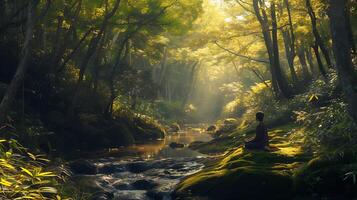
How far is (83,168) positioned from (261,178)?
7.51 m

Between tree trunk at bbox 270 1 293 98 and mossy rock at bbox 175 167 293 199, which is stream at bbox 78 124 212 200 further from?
tree trunk at bbox 270 1 293 98

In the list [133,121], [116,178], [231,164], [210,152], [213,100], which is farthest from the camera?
[213,100]

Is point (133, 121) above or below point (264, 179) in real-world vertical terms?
above

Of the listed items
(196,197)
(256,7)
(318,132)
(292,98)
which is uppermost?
(256,7)

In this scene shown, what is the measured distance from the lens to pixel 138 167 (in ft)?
56.2

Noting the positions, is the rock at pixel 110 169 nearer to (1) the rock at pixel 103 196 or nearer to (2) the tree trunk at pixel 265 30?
(1) the rock at pixel 103 196

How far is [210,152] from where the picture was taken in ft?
66.9

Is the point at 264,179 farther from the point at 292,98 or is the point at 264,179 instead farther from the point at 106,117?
the point at 106,117

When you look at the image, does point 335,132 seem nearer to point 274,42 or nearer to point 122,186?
point 122,186

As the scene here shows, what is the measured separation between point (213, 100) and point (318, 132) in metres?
64.5

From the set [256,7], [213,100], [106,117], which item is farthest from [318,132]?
[213,100]

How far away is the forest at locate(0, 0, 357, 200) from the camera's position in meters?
10.4

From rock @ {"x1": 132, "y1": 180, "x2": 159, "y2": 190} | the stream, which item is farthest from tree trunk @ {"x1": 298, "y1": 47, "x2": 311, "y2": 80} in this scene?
rock @ {"x1": 132, "y1": 180, "x2": 159, "y2": 190}

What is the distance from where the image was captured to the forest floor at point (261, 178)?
10344mm
